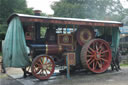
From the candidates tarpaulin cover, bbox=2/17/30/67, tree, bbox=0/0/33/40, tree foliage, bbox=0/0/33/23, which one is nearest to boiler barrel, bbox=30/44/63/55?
tarpaulin cover, bbox=2/17/30/67

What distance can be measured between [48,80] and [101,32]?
4.31m

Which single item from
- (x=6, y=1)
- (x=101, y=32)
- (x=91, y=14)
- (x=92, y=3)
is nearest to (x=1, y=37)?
(x=6, y=1)

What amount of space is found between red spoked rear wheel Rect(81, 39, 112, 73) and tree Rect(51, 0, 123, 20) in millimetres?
19458

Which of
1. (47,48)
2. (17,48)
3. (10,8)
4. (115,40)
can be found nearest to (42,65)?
(47,48)

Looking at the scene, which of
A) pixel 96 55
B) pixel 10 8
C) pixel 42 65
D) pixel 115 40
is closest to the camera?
pixel 42 65

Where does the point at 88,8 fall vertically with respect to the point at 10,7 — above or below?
above

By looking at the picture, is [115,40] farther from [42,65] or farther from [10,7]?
[10,7]

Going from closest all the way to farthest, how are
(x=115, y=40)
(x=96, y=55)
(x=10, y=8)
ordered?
1. (x=96, y=55)
2. (x=115, y=40)
3. (x=10, y=8)

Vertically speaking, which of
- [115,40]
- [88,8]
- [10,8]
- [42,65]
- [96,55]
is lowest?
[42,65]

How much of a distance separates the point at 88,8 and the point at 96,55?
22.5 metres

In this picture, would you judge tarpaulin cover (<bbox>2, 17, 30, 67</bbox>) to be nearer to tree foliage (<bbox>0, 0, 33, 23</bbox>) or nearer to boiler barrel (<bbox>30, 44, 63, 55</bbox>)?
boiler barrel (<bbox>30, 44, 63, 55</bbox>)

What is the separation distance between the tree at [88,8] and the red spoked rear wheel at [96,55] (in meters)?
19.5

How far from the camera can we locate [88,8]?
29.9 m

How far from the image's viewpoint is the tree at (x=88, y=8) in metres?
28.3
